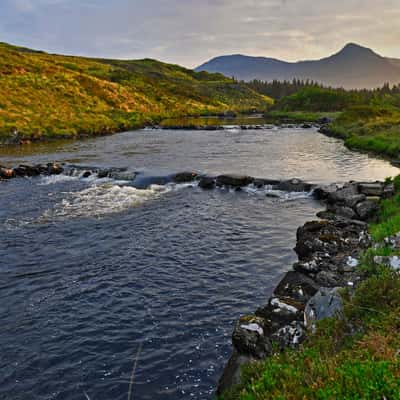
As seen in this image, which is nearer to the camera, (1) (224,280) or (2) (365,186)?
(1) (224,280)

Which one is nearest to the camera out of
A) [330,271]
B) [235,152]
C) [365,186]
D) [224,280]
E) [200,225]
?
[330,271]

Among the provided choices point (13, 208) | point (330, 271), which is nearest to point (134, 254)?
point (330, 271)

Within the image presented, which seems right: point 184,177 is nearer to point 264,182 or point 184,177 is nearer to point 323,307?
point 264,182

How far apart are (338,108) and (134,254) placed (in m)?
124

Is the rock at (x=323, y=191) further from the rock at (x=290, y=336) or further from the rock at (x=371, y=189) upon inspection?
the rock at (x=290, y=336)

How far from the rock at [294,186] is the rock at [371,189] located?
4078mm

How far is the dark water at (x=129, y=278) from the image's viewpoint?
910 cm

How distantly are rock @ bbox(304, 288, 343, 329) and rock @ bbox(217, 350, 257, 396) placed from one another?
1.80 metres

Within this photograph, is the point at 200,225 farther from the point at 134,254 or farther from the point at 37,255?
the point at 37,255

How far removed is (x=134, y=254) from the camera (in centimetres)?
1622

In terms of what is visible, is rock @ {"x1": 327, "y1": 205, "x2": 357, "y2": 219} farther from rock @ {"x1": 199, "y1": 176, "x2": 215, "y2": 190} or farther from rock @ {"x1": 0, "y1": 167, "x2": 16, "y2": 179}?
rock @ {"x1": 0, "y1": 167, "x2": 16, "y2": 179}

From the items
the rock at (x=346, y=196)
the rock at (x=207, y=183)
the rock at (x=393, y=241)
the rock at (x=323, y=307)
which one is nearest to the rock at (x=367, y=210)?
the rock at (x=346, y=196)

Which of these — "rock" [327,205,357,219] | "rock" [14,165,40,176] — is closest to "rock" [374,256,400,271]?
"rock" [327,205,357,219]

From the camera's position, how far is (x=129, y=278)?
45.8ft
